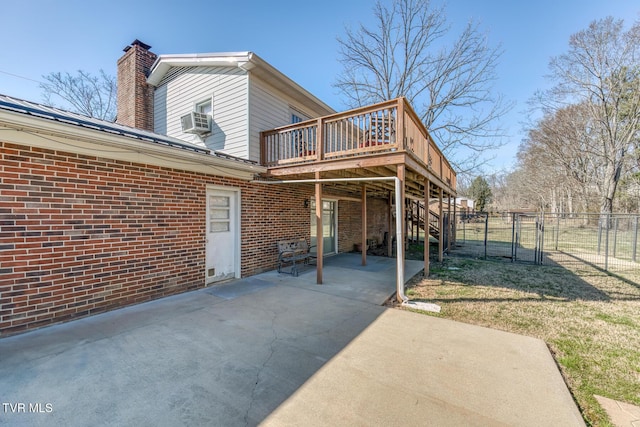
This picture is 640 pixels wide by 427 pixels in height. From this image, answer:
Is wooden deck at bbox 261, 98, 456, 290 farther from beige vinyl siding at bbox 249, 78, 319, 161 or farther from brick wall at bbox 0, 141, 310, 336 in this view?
brick wall at bbox 0, 141, 310, 336

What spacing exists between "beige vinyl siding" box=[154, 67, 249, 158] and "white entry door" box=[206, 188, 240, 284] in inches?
56.1

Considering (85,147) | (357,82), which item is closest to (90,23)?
(85,147)

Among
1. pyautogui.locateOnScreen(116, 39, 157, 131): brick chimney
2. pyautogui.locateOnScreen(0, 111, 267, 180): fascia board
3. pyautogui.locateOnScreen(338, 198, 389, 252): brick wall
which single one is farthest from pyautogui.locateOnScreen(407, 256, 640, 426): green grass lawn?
pyautogui.locateOnScreen(116, 39, 157, 131): brick chimney

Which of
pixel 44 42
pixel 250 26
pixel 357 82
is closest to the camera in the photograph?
pixel 44 42

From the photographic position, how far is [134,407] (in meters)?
2.19

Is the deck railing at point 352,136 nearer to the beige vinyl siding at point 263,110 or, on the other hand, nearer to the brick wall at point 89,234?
the beige vinyl siding at point 263,110

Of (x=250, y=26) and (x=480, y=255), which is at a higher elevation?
(x=250, y=26)

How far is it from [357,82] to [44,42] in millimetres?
13753

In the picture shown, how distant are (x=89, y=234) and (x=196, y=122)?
4.63 metres

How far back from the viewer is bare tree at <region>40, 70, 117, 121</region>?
16.5 metres

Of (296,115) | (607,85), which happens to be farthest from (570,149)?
(296,115)

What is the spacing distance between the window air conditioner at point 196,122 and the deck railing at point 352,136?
6.33 ft

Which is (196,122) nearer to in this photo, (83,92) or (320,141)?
(320,141)

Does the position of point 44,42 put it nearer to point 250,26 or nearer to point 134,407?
point 250,26
